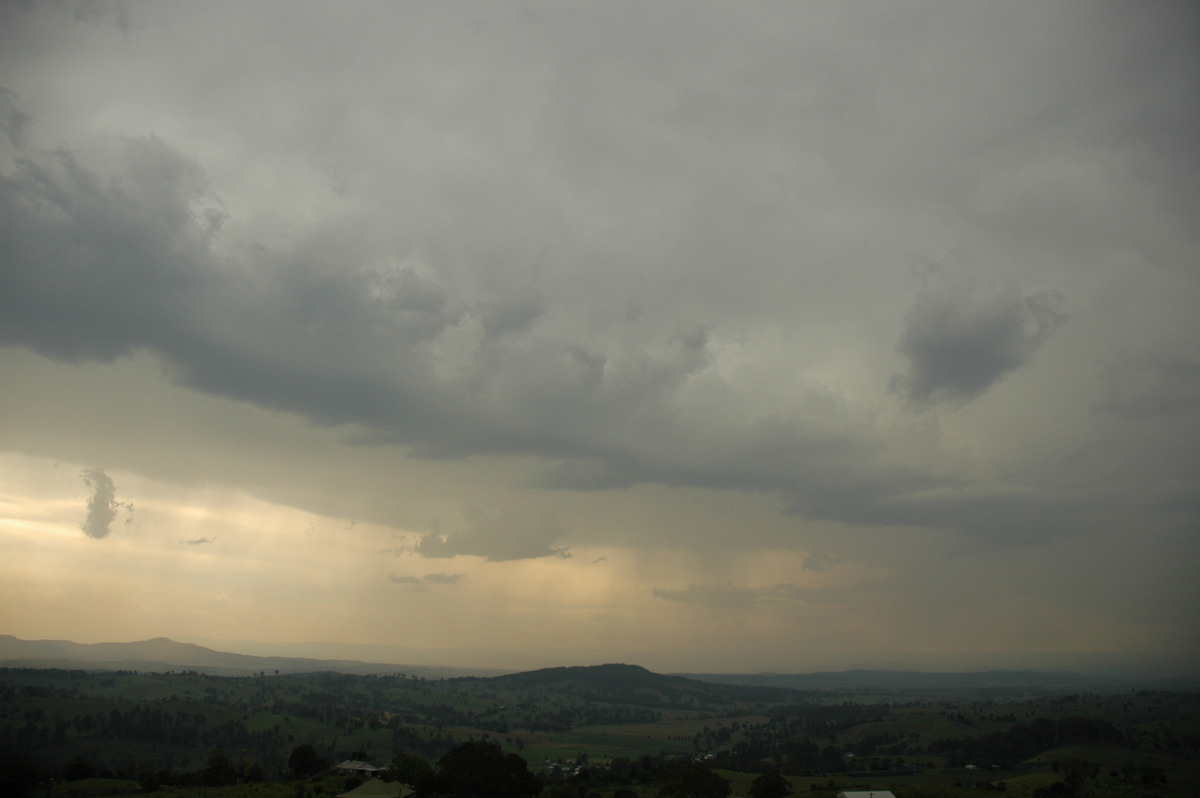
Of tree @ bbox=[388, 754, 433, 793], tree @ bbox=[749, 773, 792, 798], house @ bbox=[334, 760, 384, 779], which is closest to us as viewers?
tree @ bbox=[388, 754, 433, 793]

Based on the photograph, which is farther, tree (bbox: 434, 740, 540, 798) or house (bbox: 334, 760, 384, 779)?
house (bbox: 334, 760, 384, 779)

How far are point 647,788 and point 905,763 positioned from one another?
322 ft

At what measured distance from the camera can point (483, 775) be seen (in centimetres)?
8388

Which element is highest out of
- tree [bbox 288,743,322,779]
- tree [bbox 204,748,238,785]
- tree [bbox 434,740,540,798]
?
tree [bbox 434,740,540,798]

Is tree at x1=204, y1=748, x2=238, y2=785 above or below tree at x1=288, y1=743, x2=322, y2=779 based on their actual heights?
above

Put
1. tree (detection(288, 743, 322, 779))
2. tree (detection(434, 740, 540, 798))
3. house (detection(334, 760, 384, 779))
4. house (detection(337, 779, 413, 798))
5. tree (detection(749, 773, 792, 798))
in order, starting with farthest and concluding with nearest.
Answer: house (detection(334, 760, 384, 779)) → tree (detection(288, 743, 322, 779)) → tree (detection(749, 773, 792, 798)) → house (detection(337, 779, 413, 798)) → tree (detection(434, 740, 540, 798))

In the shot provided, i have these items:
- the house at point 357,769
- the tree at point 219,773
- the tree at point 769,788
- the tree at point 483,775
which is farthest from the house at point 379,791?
the tree at point 769,788

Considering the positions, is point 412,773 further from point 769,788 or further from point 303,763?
point 769,788

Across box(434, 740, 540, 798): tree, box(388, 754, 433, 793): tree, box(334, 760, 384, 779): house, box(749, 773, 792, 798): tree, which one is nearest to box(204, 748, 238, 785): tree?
box(334, 760, 384, 779): house

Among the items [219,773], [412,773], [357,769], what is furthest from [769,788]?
[219,773]

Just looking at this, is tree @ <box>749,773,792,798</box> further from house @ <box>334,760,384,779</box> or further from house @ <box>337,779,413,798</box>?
house @ <box>334,760,384,779</box>

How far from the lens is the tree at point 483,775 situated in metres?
83.6

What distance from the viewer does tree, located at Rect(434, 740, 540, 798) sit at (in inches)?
3292

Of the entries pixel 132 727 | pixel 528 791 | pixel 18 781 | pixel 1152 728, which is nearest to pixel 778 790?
pixel 528 791
